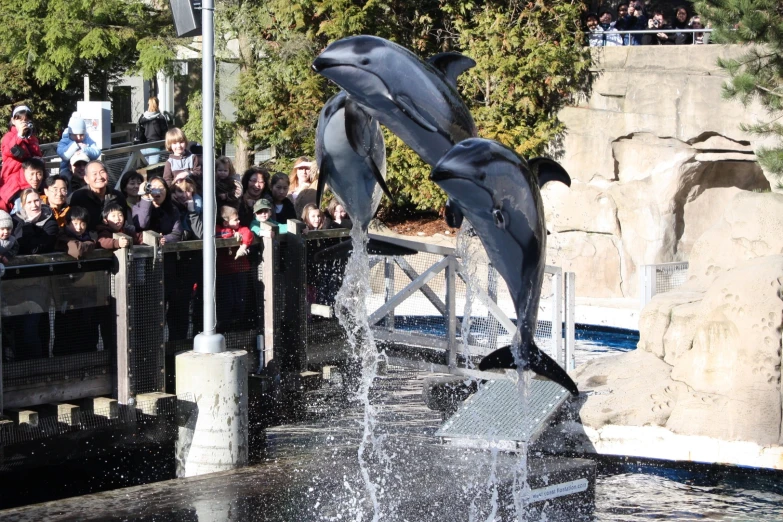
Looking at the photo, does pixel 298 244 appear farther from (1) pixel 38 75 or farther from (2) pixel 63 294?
(1) pixel 38 75

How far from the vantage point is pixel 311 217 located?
934 centimetres

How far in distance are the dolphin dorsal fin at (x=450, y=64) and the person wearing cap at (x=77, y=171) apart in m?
5.04

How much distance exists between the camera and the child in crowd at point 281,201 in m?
9.24

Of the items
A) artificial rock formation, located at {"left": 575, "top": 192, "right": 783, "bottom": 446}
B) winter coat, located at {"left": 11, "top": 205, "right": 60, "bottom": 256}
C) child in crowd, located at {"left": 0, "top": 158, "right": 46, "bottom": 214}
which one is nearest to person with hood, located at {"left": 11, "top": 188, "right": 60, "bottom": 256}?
winter coat, located at {"left": 11, "top": 205, "right": 60, "bottom": 256}

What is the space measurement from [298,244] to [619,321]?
626cm

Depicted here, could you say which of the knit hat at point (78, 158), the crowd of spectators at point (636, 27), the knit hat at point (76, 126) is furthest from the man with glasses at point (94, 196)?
the crowd of spectators at point (636, 27)

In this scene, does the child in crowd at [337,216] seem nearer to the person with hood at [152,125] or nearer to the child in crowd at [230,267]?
the child in crowd at [230,267]

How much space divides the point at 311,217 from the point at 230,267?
3.34 ft

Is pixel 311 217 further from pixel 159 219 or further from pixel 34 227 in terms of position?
pixel 34 227

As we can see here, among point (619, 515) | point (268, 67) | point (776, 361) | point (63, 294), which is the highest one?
point (268, 67)

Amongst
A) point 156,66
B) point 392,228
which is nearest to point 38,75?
point 156,66

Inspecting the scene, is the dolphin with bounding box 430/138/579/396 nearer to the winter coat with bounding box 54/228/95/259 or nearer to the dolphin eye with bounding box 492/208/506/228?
the dolphin eye with bounding box 492/208/506/228

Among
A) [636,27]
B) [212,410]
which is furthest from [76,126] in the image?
[636,27]

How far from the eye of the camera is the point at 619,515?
7270 millimetres
